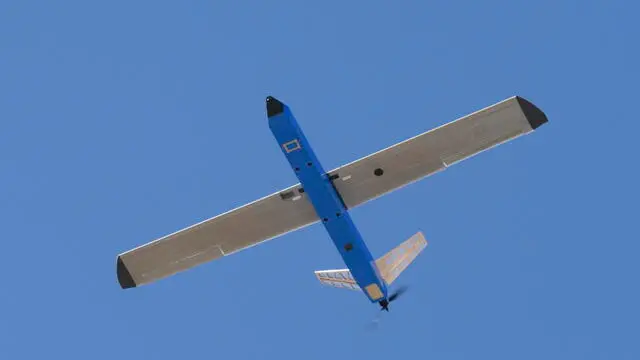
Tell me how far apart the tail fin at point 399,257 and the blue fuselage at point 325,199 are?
614 mm

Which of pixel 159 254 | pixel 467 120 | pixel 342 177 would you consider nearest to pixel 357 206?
pixel 342 177

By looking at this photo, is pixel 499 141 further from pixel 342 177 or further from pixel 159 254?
pixel 159 254

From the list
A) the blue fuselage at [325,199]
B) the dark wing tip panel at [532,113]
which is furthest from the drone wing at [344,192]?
the blue fuselage at [325,199]

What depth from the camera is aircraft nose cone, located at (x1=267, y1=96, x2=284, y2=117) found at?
139 ft

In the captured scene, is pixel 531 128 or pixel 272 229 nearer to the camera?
pixel 531 128

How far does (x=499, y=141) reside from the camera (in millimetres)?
45469

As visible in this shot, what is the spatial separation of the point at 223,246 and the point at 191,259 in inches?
62.3

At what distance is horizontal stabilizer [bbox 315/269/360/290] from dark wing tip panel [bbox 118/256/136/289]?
7.97m

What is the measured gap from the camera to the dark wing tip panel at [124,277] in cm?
4925

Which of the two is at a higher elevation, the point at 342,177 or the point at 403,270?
the point at 342,177

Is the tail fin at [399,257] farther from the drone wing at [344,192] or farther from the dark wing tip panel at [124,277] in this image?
the dark wing tip panel at [124,277]

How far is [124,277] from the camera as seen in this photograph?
4956 cm

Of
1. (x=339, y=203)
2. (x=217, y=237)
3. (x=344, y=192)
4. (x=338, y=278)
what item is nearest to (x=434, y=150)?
(x=344, y=192)

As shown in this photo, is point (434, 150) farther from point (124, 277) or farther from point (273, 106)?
point (124, 277)
